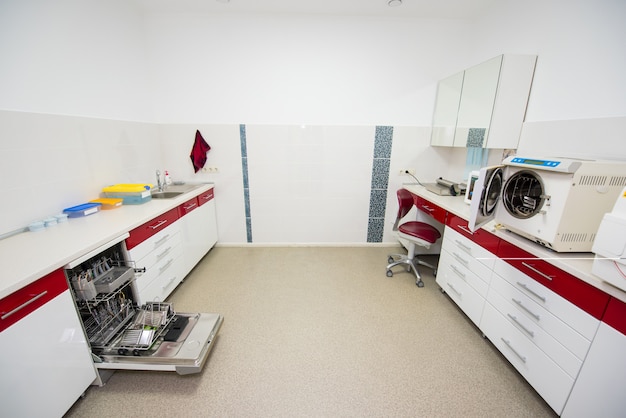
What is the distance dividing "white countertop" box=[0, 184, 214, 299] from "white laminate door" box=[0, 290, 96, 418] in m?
0.19

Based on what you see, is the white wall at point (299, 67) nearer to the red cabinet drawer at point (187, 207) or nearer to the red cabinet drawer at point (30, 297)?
the red cabinet drawer at point (187, 207)

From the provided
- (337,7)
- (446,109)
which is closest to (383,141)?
(446,109)

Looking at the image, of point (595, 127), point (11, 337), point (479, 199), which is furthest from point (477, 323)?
A: point (11, 337)

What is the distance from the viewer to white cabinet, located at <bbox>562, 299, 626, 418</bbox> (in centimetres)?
106

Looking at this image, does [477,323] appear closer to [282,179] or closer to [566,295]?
[566,295]

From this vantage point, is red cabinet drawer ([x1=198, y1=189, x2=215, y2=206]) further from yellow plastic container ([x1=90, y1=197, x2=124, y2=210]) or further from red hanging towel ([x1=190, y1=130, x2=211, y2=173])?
yellow plastic container ([x1=90, y1=197, x2=124, y2=210])

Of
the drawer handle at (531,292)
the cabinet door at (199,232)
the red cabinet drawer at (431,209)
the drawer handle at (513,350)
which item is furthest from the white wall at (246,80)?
the drawer handle at (513,350)

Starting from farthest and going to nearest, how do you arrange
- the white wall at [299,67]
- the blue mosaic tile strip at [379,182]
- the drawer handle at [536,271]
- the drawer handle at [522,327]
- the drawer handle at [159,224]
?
the blue mosaic tile strip at [379,182] < the white wall at [299,67] < the drawer handle at [159,224] < the drawer handle at [522,327] < the drawer handle at [536,271]

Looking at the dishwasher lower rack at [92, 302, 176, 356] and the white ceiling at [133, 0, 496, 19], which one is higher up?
the white ceiling at [133, 0, 496, 19]

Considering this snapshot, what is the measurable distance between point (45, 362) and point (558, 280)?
2.62 m

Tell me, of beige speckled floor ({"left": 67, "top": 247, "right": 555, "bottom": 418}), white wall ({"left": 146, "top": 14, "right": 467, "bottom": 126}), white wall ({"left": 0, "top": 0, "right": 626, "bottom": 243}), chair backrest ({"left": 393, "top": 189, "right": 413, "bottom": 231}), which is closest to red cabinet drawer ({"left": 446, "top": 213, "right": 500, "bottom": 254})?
chair backrest ({"left": 393, "top": 189, "right": 413, "bottom": 231})

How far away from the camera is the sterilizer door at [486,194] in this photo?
1475mm

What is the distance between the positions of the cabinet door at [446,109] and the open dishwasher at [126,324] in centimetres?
300

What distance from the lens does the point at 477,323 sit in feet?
6.29
